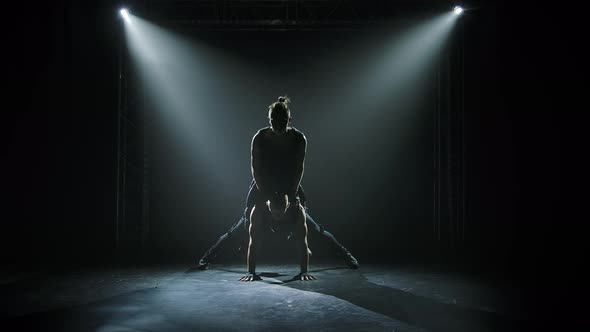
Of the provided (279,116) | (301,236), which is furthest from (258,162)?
(301,236)

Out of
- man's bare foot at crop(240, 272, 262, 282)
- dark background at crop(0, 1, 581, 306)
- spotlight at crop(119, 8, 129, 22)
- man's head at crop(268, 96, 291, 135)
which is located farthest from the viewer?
dark background at crop(0, 1, 581, 306)

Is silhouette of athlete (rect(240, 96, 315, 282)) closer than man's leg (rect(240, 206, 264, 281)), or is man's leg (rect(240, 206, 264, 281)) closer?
silhouette of athlete (rect(240, 96, 315, 282))

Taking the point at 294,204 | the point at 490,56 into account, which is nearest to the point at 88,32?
the point at 294,204

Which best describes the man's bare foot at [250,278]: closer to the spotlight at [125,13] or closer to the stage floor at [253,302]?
the stage floor at [253,302]

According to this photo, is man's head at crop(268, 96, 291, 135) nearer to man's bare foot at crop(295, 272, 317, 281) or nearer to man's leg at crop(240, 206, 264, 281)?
man's leg at crop(240, 206, 264, 281)

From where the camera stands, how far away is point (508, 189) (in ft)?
26.8

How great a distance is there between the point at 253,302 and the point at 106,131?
226 inches

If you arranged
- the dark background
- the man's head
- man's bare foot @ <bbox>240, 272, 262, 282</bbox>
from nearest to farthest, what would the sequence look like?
the man's head → man's bare foot @ <bbox>240, 272, 262, 282</bbox> → the dark background

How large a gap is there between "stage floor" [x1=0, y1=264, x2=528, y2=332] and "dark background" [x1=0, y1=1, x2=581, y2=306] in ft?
8.32

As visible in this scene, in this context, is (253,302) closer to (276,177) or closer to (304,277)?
(304,277)

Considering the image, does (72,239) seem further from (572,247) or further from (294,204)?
(572,247)

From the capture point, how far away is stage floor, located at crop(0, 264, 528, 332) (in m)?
3.19

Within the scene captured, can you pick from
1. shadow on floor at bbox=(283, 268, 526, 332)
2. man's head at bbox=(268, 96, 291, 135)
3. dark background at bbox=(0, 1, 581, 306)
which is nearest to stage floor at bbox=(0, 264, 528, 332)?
shadow on floor at bbox=(283, 268, 526, 332)

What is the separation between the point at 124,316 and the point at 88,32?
21.2 ft
